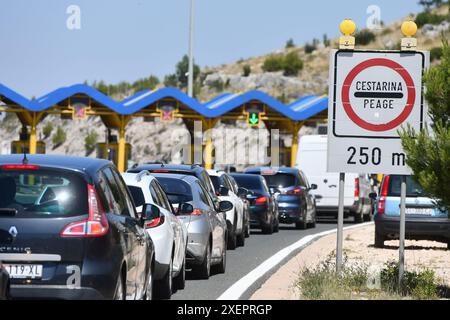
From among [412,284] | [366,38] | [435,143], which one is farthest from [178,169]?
[366,38]

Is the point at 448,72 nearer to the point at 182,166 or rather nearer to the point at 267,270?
the point at 267,270

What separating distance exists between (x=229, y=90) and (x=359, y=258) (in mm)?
102614

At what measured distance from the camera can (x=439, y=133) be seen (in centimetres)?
1297

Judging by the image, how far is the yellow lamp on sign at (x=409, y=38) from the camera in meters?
14.6

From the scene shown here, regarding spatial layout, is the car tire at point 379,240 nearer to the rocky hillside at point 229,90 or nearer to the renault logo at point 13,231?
the renault logo at point 13,231

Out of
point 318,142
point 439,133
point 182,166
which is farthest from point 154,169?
point 318,142

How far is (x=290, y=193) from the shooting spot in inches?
1330

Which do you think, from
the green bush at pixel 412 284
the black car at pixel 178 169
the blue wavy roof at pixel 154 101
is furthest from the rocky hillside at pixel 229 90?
the green bush at pixel 412 284

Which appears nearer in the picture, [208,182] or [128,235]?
[128,235]

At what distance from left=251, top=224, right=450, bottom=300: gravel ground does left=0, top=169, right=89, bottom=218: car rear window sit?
4.42 m

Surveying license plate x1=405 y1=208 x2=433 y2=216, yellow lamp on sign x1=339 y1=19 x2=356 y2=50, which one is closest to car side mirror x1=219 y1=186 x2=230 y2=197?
license plate x1=405 y1=208 x2=433 y2=216

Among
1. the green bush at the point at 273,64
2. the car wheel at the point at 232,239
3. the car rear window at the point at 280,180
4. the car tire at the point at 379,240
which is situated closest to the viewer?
the car wheel at the point at 232,239

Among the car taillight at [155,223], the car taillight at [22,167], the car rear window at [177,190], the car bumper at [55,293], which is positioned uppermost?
the car taillight at [22,167]
